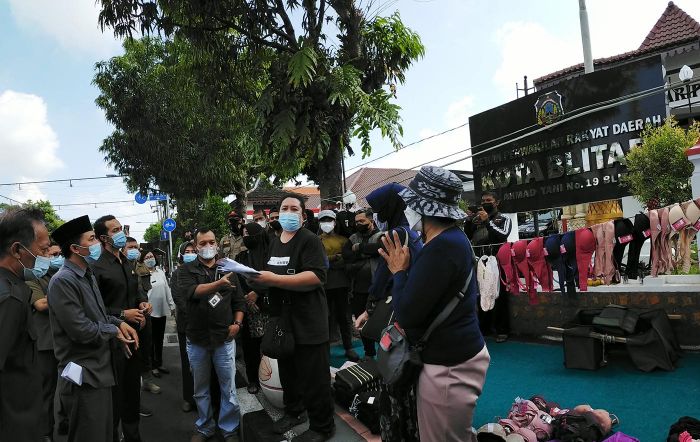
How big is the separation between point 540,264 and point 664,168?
4.24 metres

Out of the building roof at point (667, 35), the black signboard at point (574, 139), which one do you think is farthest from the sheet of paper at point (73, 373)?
the building roof at point (667, 35)

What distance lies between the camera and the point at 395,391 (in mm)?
2410

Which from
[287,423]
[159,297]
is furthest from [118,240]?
[159,297]

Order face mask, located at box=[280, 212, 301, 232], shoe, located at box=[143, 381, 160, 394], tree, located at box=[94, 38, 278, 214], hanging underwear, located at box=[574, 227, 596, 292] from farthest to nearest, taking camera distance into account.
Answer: tree, located at box=[94, 38, 278, 214]
shoe, located at box=[143, 381, 160, 394]
hanging underwear, located at box=[574, 227, 596, 292]
face mask, located at box=[280, 212, 301, 232]

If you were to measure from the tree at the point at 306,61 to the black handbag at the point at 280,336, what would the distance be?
3845 mm

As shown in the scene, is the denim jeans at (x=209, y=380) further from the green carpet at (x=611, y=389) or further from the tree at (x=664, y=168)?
the tree at (x=664, y=168)

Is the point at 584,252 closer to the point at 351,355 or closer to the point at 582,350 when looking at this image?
the point at 582,350

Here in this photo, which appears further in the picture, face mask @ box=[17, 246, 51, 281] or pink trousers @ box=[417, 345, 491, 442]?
face mask @ box=[17, 246, 51, 281]

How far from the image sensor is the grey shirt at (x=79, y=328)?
2.75 m

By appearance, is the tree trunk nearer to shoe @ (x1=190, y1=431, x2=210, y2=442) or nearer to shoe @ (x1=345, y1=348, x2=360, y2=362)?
shoe @ (x1=345, y1=348, x2=360, y2=362)

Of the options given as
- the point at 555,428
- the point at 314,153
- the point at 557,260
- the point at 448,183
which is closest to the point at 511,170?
the point at 557,260

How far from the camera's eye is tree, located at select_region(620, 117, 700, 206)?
759 cm

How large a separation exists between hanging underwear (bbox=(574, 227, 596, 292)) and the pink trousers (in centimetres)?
343

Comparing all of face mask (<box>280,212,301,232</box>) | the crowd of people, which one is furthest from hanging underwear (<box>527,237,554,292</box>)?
face mask (<box>280,212,301,232</box>)
